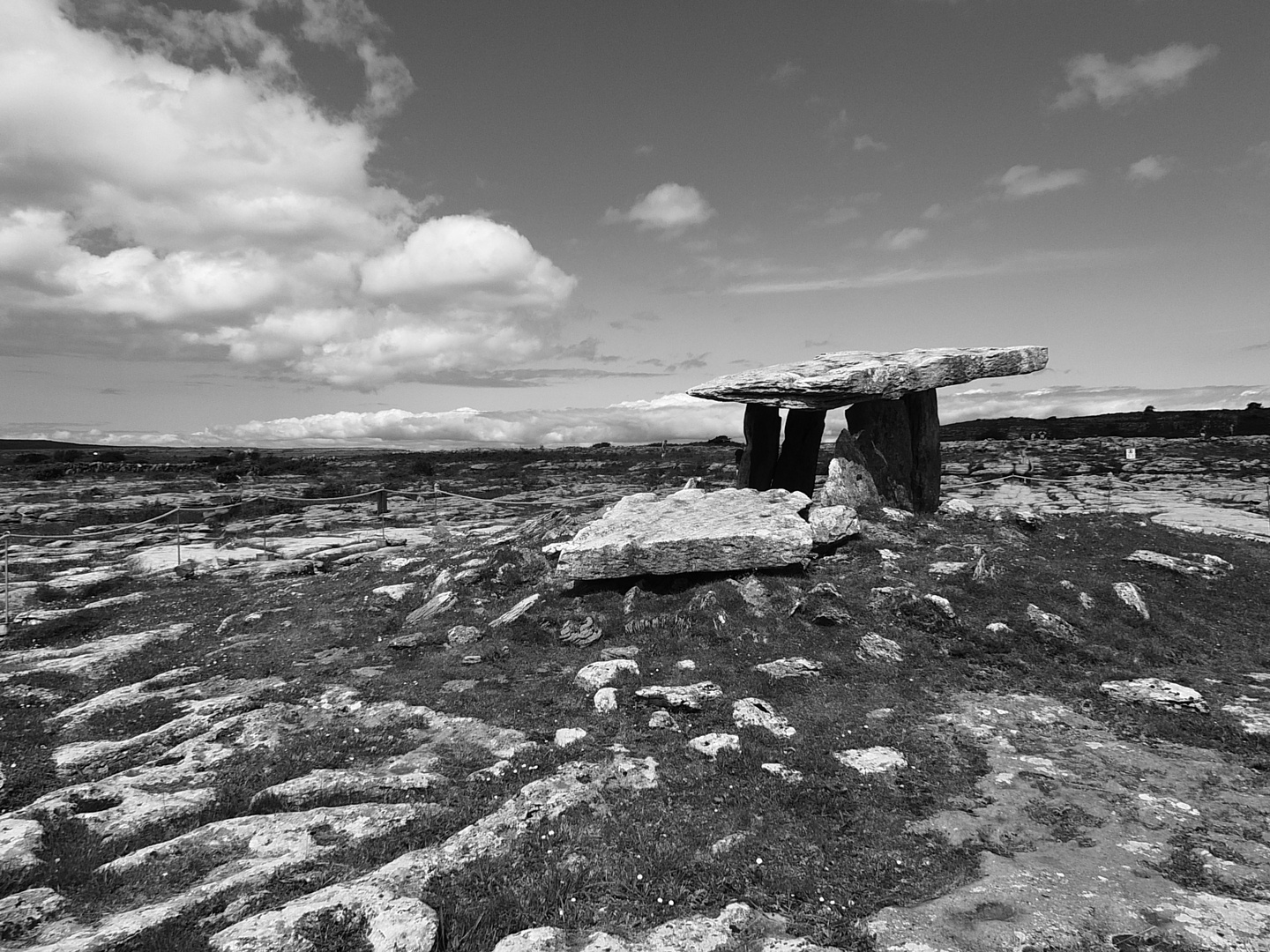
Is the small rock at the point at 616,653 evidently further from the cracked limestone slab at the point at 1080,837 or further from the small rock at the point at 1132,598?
the small rock at the point at 1132,598

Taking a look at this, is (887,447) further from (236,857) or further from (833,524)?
(236,857)

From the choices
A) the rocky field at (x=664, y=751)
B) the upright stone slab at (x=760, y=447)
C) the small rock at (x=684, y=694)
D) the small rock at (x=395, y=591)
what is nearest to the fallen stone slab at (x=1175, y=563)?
the rocky field at (x=664, y=751)

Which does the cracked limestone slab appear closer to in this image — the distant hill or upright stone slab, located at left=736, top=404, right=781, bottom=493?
upright stone slab, located at left=736, top=404, right=781, bottom=493

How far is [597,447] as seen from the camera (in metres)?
116

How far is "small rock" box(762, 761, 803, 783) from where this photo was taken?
8.40 m

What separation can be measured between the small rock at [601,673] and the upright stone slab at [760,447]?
11.0 metres

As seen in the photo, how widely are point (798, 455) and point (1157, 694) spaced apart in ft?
43.3

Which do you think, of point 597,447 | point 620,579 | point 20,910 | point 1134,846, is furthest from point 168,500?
point 597,447

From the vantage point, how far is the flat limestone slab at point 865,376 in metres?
18.3

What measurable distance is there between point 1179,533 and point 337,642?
2270 centimetres

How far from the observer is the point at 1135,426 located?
298 feet

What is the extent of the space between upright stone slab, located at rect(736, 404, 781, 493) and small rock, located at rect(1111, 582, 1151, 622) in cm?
1007

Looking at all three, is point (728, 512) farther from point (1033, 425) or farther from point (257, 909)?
point (1033, 425)

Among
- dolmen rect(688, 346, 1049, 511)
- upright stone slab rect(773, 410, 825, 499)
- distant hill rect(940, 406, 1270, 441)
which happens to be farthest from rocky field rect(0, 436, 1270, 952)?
distant hill rect(940, 406, 1270, 441)
